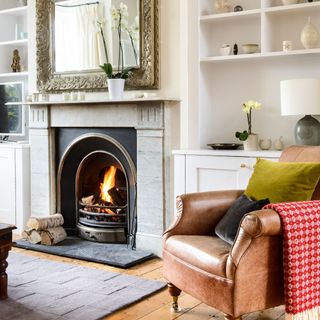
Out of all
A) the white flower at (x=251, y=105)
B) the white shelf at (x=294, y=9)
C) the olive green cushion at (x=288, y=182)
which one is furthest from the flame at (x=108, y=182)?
the olive green cushion at (x=288, y=182)

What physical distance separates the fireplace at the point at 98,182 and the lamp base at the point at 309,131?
138cm

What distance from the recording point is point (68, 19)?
16.1 ft

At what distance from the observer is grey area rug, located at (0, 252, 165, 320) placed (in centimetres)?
306

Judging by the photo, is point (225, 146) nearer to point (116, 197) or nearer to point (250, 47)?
point (250, 47)

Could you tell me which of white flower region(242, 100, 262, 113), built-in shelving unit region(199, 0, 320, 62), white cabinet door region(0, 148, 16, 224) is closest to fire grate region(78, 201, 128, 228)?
white cabinet door region(0, 148, 16, 224)

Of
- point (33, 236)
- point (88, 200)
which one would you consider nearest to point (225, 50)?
point (88, 200)

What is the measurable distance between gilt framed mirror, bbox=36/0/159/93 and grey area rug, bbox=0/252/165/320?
157 centimetres

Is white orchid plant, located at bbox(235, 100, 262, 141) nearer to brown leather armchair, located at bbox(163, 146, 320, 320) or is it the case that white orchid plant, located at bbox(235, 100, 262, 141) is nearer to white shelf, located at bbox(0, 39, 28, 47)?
brown leather armchair, located at bbox(163, 146, 320, 320)

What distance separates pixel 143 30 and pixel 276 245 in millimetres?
2395

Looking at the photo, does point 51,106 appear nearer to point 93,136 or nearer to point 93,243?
point 93,136

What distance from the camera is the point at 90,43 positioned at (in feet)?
15.6

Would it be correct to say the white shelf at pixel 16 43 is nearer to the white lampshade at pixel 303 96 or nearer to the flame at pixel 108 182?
the flame at pixel 108 182

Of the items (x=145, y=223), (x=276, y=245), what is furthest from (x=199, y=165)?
(x=276, y=245)

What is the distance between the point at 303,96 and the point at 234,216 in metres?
1.05
